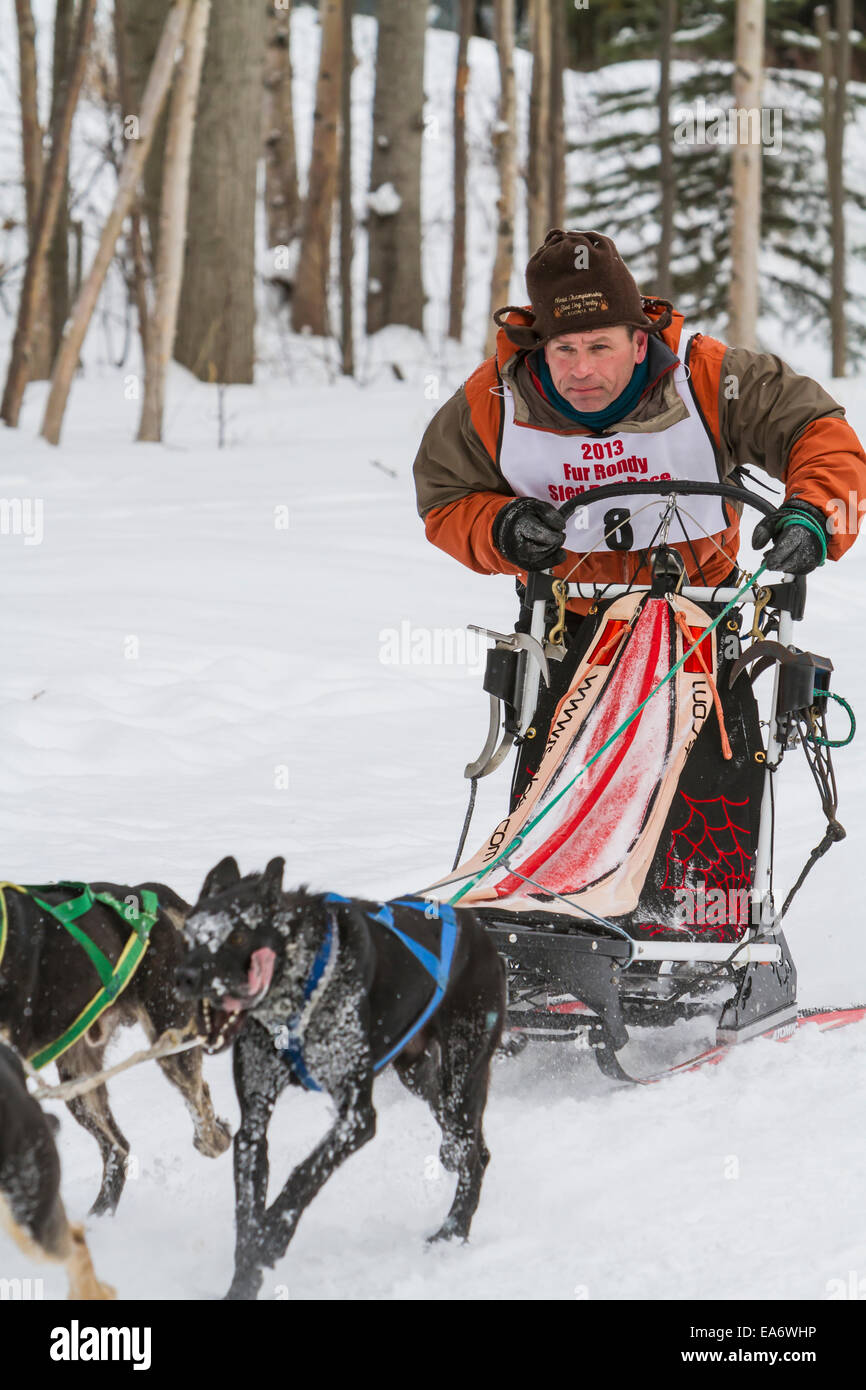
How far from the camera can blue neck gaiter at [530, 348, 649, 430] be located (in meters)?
3.87

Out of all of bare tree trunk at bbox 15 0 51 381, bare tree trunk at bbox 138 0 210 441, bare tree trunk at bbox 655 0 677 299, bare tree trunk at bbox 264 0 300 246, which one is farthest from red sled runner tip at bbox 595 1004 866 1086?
bare tree trunk at bbox 264 0 300 246

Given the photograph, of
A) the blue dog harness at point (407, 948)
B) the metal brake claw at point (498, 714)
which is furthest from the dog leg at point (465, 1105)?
the metal brake claw at point (498, 714)

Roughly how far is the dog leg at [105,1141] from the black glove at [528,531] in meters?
1.62

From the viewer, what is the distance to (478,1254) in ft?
8.82

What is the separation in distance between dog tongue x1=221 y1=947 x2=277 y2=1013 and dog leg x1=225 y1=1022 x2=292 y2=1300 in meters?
0.19

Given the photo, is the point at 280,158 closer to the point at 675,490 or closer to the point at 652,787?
the point at 675,490

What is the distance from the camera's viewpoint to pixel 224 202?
13.7 meters

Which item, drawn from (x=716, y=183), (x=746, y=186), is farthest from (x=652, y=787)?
(x=716, y=183)

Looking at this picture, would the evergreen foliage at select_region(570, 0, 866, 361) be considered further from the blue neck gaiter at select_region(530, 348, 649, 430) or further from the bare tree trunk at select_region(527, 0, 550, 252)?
the blue neck gaiter at select_region(530, 348, 649, 430)

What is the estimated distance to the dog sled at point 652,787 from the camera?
3.46 meters

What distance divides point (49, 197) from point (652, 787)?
8559mm

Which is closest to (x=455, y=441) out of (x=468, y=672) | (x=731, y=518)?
(x=731, y=518)

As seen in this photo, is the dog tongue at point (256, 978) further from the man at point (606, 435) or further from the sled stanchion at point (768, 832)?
the sled stanchion at point (768, 832)

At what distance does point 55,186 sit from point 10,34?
21185 mm
